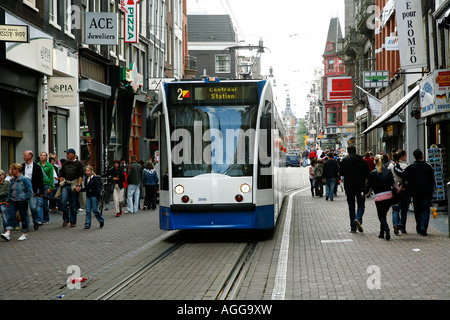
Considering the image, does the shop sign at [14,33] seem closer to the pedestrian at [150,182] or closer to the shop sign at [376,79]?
the pedestrian at [150,182]

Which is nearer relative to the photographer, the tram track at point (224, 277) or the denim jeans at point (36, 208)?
the tram track at point (224, 277)

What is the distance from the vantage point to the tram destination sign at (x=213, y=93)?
1328 cm

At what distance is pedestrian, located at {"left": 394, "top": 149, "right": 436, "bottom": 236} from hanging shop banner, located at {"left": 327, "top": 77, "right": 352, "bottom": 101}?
Answer: 30.5 metres

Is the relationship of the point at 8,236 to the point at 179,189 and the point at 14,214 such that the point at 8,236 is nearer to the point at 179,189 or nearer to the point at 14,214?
the point at 14,214

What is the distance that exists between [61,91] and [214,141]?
11.1 m

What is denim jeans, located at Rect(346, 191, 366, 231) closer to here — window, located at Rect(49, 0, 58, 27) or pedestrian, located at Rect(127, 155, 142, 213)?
pedestrian, located at Rect(127, 155, 142, 213)

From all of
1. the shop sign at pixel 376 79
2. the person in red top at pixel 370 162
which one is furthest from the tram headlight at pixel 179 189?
the shop sign at pixel 376 79

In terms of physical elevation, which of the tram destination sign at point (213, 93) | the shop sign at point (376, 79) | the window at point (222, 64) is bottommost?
the tram destination sign at point (213, 93)

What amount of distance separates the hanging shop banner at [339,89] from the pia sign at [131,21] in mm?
17599

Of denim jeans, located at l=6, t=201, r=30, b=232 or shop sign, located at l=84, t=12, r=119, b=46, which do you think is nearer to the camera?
denim jeans, located at l=6, t=201, r=30, b=232

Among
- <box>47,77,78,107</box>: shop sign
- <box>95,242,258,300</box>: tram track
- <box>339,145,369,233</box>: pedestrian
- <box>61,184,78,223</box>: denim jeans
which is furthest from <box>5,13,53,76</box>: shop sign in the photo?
<box>339,145,369,233</box>: pedestrian

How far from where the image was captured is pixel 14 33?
15938 millimetres

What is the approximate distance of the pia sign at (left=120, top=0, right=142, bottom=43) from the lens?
30.6 metres
